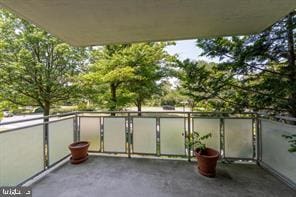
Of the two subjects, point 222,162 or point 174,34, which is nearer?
point 174,34

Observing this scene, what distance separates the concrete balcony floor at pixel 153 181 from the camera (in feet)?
8.96

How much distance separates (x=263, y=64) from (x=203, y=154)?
2.10m

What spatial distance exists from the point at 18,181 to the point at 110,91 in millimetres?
4666

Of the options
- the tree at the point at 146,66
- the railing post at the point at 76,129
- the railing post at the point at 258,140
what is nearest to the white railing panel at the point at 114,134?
the railing post at the point at 76,129

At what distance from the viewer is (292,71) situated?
3.25m

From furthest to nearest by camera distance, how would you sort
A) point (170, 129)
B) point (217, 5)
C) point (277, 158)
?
point (170, 129)
point (277, 158)
point (217, 5)

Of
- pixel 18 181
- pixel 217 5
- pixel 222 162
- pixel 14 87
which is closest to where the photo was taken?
pixel 217 5

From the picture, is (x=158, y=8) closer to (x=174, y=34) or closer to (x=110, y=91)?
(x=174, y=34)

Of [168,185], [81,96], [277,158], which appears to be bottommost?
[168,185]

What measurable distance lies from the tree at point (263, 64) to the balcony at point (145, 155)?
0.39 metres

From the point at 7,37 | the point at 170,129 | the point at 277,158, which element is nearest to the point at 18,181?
the point at 170,129

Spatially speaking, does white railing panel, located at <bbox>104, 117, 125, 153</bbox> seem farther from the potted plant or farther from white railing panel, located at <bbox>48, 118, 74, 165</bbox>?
the potted plant

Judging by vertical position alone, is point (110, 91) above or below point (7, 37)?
below

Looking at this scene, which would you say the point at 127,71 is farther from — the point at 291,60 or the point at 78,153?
the point at 291,60
